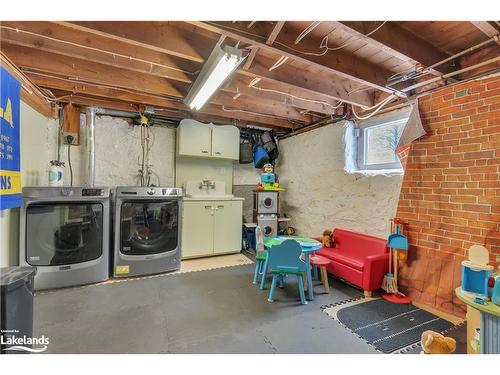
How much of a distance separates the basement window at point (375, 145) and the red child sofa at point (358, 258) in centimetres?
86

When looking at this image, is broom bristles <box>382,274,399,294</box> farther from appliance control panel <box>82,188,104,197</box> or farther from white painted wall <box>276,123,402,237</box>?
appliance control panel <box>82,188,104,197</box>

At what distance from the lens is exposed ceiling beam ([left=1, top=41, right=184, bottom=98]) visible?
214cm

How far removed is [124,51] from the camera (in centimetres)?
198

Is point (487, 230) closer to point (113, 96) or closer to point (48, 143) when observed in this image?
point (113, 96)

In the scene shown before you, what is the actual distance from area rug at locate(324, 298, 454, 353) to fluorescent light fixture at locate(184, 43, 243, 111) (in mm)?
2379

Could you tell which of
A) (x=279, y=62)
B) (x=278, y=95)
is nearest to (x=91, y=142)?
(x=278, y=95)

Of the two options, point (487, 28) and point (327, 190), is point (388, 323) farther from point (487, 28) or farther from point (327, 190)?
point (487, 28)

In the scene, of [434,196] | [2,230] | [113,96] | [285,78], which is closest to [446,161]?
[434,196]

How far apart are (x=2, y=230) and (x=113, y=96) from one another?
1.88 meters

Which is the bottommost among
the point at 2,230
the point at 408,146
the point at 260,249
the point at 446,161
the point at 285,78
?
the point at 260,249

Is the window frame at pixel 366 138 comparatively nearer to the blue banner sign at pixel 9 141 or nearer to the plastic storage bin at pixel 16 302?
the plastic storage bin at pixel 16 302

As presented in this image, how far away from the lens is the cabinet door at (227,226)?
3758 millimetres

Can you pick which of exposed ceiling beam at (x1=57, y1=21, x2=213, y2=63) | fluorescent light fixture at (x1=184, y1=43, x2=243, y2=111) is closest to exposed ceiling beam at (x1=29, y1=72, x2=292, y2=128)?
fluorescent light fixture at (x1=184, y1=43, x2=243, y2=111)

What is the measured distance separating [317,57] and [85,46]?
A: 6.28 ft
